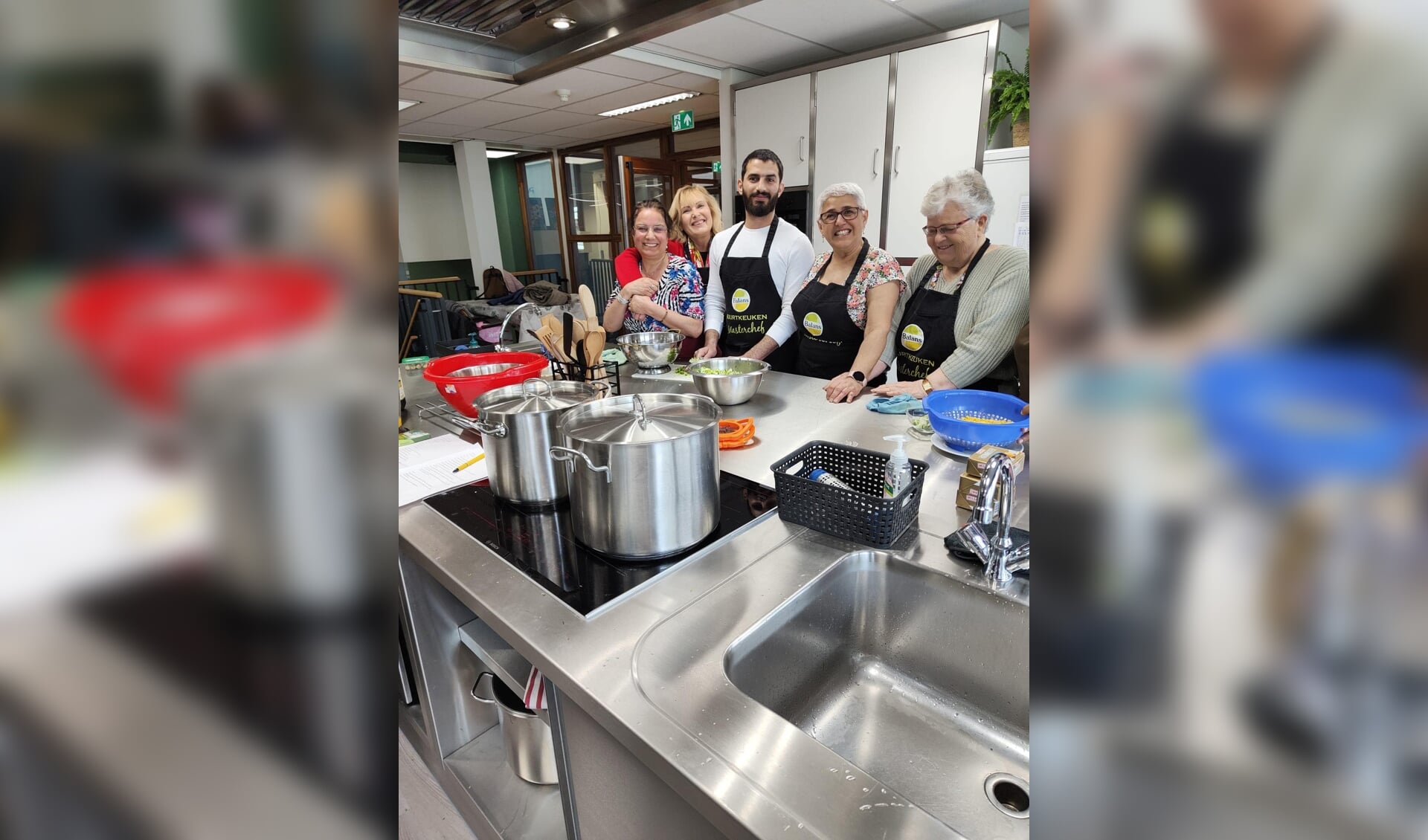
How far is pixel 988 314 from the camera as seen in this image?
6.64 ft

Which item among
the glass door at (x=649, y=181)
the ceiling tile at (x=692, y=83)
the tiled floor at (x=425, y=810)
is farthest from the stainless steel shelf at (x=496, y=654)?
the glass door at (x=649, y=181)

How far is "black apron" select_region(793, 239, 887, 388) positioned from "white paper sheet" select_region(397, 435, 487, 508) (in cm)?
129

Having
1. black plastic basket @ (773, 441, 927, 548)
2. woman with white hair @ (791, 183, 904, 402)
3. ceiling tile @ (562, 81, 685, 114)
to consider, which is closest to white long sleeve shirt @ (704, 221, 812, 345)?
woman with white hair @ (791, 183, 904, 402)

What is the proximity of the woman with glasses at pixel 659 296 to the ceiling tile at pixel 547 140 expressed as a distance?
4756 millimetres

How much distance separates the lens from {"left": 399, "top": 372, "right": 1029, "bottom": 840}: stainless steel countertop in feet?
2.03

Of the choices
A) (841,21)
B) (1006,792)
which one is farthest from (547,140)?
(1006,792)

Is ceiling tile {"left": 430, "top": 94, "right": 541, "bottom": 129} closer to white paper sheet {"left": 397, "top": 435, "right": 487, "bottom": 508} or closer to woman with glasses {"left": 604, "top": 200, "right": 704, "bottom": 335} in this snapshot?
woman with glasses {"left": 604, "top": 200, "right": 704, "bottom": 335}

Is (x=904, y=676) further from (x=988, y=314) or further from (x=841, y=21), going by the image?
(x=841, y=21)

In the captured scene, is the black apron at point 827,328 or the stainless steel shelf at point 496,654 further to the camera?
the black apron at point 827,328

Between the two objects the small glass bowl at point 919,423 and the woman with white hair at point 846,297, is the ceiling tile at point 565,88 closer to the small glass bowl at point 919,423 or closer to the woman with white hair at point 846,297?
the woman with white hair at point 846,297

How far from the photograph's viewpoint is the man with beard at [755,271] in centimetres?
268
